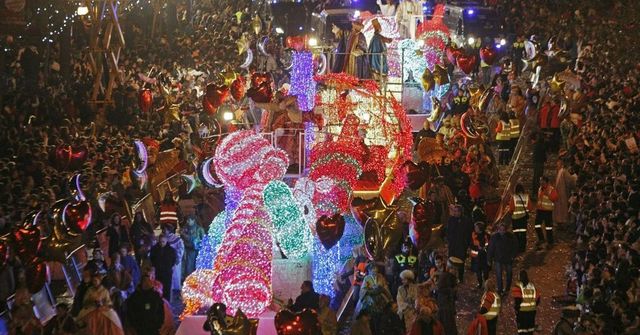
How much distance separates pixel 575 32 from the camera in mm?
32344

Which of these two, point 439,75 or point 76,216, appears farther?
point 439,75

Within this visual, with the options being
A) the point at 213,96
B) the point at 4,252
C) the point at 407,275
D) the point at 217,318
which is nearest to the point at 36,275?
the point at 4,252

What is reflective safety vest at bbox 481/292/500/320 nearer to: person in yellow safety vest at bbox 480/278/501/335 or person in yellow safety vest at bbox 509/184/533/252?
person in yellow safety vest at bbox 480/278/501/335

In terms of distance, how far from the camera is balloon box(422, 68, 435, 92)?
2442cm

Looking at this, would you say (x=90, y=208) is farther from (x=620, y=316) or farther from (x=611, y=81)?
(x=611, y=81)

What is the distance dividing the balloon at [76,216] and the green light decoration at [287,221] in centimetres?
233

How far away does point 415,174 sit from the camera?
1836cm

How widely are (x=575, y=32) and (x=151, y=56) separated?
1182cm

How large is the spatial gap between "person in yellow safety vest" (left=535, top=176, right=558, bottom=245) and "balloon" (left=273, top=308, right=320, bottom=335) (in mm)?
7080

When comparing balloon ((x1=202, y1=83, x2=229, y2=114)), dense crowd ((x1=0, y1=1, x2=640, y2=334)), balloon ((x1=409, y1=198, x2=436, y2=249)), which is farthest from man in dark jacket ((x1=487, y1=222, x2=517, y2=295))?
balloon ((x1=202, y1=83, x2=229, y2=114))

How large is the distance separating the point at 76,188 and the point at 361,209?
173 inches

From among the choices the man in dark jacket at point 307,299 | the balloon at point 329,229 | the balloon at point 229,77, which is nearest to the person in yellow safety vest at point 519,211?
the balloon at point 329,229

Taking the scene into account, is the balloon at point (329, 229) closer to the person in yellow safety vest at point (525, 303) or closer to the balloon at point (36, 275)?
the person in yellow safety vest at point (525, 303)

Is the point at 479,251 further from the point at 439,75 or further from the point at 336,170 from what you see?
the point at 439,75
